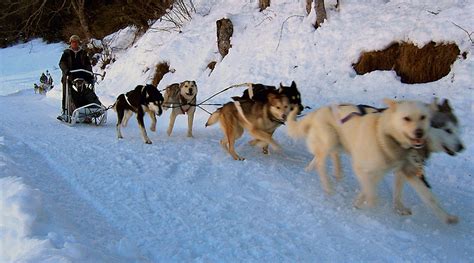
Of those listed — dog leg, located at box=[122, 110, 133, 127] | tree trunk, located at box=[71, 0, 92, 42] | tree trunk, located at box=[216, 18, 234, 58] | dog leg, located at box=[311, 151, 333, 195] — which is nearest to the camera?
dog leg, located at box=[311, 151, 333, 195]

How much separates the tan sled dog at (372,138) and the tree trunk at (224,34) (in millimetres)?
7606

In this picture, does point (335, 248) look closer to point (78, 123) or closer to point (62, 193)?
point (62, 193)

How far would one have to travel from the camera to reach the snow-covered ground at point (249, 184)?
3.27m

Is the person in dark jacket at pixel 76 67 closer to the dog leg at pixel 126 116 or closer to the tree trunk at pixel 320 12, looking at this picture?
the dog leg at pixel 126 116

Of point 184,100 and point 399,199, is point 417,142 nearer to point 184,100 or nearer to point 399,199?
point 399,199

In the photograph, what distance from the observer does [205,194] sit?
449 centimetres

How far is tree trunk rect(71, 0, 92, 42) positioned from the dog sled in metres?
12.7

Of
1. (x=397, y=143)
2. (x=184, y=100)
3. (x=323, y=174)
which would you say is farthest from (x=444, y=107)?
(x=184, y=100)

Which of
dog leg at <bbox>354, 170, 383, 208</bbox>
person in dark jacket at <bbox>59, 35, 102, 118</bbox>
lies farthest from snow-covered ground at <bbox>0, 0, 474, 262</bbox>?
person in dark jacket at <bbox>59, 35, 102, 118</bbox>

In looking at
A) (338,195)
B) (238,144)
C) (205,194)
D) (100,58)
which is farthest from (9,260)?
(100,58)

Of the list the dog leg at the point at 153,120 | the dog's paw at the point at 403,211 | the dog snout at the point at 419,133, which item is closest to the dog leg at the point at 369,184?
the dog's paw at the point at 403,211

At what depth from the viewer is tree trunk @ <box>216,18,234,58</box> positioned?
459 inches

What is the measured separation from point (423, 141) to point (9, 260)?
2893 mm

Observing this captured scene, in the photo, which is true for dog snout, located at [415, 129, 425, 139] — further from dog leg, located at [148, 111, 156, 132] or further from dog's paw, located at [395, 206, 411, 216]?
dog leg, located at [148, 111, 156, 132]
